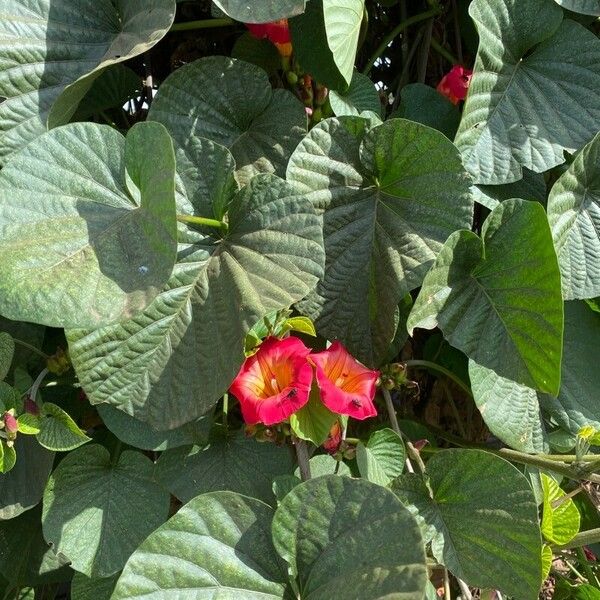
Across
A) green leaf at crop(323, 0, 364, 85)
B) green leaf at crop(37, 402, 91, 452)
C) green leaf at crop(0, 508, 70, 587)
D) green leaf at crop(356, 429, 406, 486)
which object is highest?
green leaf at crop(323, 0, 364, 85)

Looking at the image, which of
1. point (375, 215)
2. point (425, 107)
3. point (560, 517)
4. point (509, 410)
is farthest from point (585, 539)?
point (425, 107)

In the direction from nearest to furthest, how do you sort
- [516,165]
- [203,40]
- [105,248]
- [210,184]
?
[105,248] → [210,184] → [516,165] → [203,40]

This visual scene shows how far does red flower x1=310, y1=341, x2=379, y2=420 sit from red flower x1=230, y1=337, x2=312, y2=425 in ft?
0.04

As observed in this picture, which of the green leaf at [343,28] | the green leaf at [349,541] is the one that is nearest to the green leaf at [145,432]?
the green leaf at [349,541]

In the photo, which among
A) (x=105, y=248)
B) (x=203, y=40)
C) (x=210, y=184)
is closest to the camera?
(x=105, y=248)

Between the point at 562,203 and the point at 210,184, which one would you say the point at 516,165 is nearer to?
the point at 562,203

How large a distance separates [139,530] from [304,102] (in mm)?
480

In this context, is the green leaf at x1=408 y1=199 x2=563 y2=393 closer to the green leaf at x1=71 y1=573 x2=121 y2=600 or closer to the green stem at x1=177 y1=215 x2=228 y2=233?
the green stem at x1=177 y1=215 x2=228 y2=233

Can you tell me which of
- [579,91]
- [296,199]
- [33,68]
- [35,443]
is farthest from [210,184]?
[579,91]

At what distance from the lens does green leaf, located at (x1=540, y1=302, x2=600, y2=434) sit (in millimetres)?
861

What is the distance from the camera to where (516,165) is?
781 mm

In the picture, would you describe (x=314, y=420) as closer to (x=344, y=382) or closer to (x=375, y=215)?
(x=344, y=382)

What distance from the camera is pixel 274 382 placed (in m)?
0.65

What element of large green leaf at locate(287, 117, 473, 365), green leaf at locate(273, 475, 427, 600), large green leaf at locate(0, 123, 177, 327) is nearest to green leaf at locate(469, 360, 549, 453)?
large green leaf at locate(287, 117, 473, 365)
